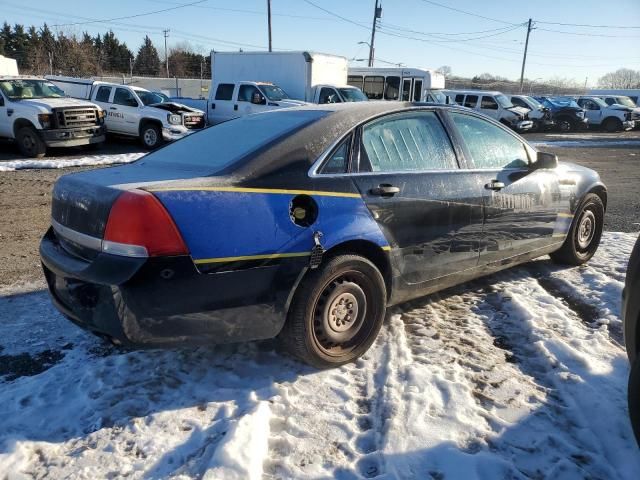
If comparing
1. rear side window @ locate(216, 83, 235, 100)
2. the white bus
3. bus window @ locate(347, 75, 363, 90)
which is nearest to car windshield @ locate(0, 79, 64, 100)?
rear side window @ locate(216, 83, 235, 100)

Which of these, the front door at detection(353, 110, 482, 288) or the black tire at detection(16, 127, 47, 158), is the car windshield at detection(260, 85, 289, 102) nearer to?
the black tire at detection(16, 127, 47, 158)

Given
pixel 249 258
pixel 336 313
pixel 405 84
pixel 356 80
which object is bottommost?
pixel 336 313

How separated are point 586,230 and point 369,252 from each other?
3048 mm

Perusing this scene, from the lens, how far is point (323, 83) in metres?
19.1

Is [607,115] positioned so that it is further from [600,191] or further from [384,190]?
[384,190]

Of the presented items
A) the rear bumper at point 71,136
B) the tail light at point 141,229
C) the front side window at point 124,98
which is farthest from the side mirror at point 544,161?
the front side window at point 124,98

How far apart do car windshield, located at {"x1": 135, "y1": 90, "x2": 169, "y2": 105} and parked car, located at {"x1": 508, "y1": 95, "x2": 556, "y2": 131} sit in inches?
716

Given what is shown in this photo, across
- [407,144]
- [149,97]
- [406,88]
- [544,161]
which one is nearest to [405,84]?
[406,88]

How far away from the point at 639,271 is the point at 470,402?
3.53 ft

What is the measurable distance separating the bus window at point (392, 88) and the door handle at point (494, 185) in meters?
21.0

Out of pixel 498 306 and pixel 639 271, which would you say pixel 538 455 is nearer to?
pixel 639 271

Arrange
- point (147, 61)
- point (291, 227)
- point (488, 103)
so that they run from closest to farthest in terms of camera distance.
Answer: point (291, 227), point (488, 103), point (147, 61)

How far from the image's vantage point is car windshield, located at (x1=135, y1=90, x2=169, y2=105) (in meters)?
16.1

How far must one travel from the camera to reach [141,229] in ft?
8.33
